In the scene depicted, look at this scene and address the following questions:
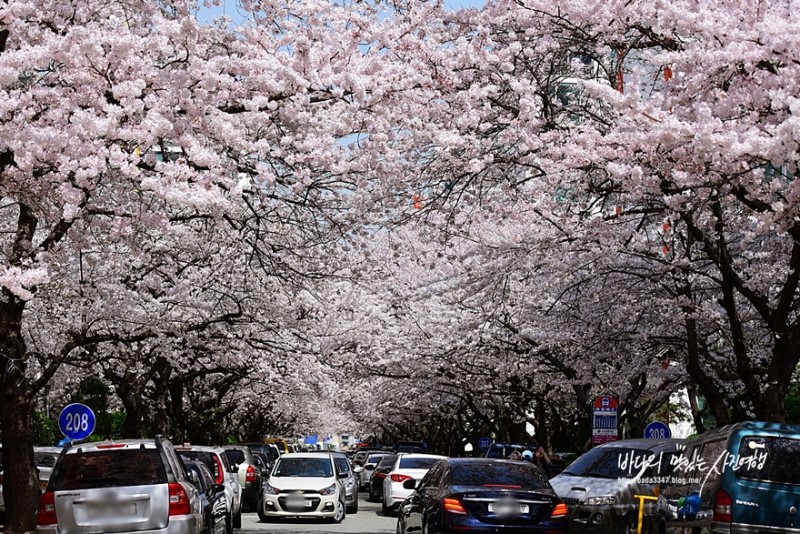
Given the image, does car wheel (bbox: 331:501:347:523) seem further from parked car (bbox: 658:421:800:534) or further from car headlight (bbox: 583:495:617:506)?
parked car (bbox: 658:421:800:534)

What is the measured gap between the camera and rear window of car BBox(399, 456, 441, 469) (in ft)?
93.0

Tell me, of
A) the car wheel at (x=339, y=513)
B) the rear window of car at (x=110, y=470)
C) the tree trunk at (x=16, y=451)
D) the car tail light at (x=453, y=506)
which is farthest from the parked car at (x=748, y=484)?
the car wheel at (x=339, y=513)

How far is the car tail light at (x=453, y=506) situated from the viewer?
1314cm

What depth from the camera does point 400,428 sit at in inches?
3831

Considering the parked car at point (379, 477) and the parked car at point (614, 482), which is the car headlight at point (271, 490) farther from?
the parked car at point (379, 477)

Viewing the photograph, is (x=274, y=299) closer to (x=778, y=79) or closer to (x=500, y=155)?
(x=500, y=155)

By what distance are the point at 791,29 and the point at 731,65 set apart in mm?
1127

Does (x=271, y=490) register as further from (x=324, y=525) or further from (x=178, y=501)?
(x=178, y=501)

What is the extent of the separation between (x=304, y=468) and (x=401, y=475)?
3.27m

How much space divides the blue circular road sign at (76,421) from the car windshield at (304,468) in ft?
13.8

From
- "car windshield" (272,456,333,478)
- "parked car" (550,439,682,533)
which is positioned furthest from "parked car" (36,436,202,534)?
"car windshield" (272,456,333,478)

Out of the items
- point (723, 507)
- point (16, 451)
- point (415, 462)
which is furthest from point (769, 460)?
point (415, 462)

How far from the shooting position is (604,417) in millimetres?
24047

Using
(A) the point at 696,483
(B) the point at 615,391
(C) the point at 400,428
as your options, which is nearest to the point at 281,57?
(A) the point at 696,483
